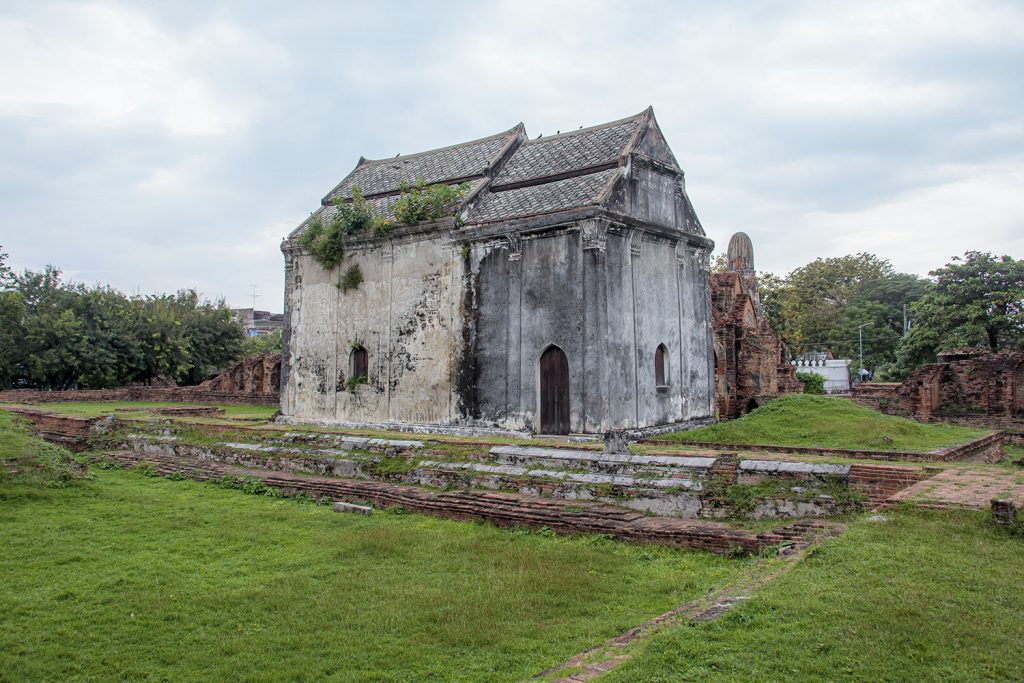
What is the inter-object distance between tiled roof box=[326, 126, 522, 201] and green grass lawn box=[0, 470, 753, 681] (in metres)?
10.7

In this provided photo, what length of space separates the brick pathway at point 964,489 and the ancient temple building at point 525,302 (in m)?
6.47

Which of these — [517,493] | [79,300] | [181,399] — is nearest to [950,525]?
[517,493]

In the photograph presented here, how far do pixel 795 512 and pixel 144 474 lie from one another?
11.0 m

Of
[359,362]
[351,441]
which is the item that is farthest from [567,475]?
[359,362]

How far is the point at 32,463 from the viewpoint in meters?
11.1

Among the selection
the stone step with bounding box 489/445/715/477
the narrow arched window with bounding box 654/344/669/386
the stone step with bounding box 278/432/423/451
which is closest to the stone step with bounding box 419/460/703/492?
the stone step with bounding box 489/445/715/477

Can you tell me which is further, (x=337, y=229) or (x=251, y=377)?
(x=251, y=377)

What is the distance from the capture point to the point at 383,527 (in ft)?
29.9

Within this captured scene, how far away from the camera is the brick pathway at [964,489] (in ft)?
22.9

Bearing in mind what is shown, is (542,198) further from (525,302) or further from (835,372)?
(835,372)

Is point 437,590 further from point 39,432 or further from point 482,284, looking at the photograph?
point 39,432

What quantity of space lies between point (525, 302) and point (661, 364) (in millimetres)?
3432

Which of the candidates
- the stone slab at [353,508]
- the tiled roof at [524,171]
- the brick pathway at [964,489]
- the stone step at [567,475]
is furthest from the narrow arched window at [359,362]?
the brick pathway at [964,489]

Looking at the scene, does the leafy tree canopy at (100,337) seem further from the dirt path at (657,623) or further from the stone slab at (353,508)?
the dirt path at (657,623)
